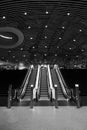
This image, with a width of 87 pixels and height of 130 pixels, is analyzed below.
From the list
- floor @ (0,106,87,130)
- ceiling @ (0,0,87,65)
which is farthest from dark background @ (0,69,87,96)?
ceiling @ (0,0,87,65)

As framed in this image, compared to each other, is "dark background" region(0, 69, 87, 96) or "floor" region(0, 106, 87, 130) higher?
"dark background" region(0, 69, 87, 96)

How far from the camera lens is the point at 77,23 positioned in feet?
62.8

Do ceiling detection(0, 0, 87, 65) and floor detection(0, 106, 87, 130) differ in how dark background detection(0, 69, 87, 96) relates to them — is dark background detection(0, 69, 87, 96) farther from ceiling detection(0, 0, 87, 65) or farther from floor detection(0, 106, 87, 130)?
ceiling detection(0, 0, 87, 65)

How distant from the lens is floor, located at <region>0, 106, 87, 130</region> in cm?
479

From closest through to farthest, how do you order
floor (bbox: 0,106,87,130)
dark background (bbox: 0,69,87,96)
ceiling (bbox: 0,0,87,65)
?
floor (bbox: 0,106,87,130), dark background (bbox: 0,69,87,96), ceiling (bbox: 0,0,87,65)

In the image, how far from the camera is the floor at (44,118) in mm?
4789

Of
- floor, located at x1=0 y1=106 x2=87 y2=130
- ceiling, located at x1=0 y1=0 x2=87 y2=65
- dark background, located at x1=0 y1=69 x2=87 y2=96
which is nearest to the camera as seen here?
floor, located at x1=0 y1=106 x2=87 y2=130

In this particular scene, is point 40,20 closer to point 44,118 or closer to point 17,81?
point 17,81

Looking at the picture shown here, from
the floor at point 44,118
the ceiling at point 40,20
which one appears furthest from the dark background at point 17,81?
the ceiling at point 40,20

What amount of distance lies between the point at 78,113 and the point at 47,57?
1385 inches

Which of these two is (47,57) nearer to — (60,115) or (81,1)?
(81,1)

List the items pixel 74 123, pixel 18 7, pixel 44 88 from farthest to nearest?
pixel 18 7, pixel 44 88, pixel 74 123

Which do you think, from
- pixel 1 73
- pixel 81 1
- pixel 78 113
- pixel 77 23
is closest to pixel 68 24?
pixel 77 23

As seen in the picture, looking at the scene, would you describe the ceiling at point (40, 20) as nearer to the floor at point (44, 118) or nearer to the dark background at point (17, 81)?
the dark background at point (17, 81)
